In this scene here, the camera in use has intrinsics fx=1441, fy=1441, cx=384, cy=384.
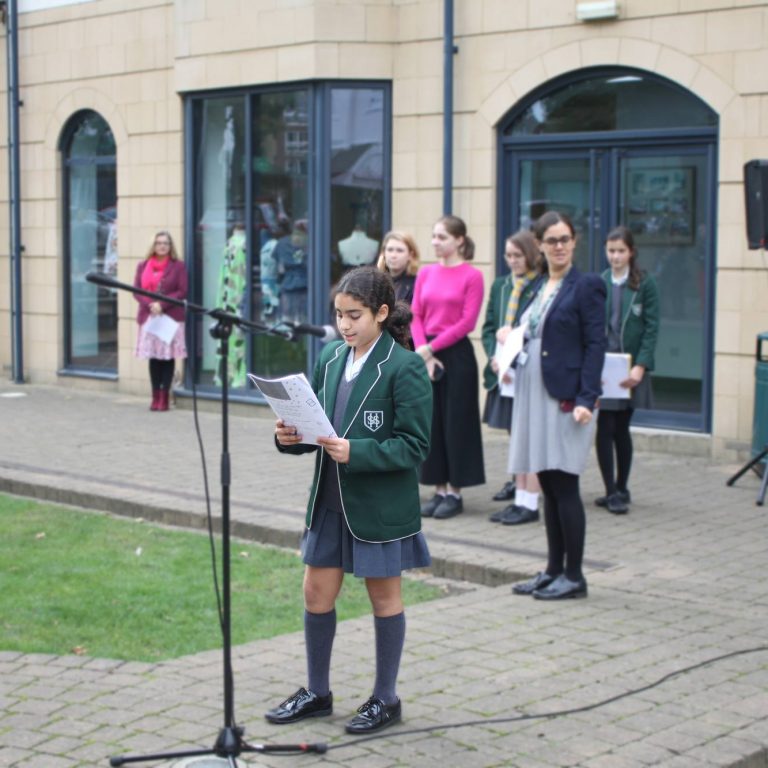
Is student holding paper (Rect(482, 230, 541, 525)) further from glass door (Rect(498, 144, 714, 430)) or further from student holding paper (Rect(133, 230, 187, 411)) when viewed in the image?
student holding paper (Rect(133, 230, 187, 411))

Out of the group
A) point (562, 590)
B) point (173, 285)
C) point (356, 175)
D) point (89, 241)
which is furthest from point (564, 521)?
point (89, 241)

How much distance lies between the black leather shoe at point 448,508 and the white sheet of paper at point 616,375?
4.06 feet

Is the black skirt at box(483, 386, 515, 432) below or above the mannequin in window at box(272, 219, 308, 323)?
below

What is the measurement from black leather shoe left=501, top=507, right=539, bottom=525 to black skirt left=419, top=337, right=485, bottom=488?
0.36 metres

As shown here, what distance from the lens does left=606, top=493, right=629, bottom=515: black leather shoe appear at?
977 centimetres

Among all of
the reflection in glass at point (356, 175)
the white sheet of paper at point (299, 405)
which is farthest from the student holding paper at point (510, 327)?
the reflection in glass at point (356, 175)

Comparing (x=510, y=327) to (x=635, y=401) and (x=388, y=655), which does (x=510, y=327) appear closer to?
(x=635, y=401)

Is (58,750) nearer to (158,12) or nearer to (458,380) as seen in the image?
(458,380)

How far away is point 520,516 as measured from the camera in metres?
9.38

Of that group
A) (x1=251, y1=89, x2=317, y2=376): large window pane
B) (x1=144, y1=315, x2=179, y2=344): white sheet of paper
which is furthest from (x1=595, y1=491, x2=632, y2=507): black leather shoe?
(x1=144, y1=315, x2=179, y2=344): white sheet of paper

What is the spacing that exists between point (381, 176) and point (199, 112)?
8.28 feet

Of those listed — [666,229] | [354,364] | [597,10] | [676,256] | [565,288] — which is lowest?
[354,364]

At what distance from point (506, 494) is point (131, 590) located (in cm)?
330

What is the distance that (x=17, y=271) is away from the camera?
17891mm
